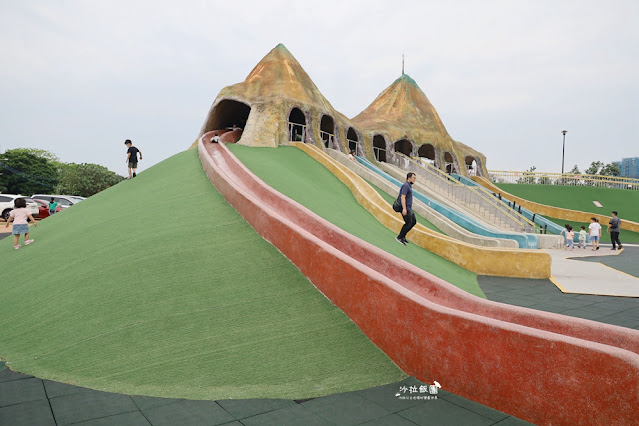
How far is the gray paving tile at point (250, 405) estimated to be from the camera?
9.44 feet

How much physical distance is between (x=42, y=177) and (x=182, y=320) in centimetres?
7076

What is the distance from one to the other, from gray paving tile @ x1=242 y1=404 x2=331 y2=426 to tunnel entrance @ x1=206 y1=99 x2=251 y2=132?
19.3 meters

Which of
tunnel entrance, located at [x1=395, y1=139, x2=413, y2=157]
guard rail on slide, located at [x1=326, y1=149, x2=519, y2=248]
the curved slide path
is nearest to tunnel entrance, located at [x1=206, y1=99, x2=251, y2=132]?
guard rail on slide, located at [x1=326, y1=149, x2=519, y2=248]

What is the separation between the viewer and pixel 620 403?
7.77ft

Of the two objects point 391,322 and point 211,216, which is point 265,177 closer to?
point 211,216

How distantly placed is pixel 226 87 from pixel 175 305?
18.5 m

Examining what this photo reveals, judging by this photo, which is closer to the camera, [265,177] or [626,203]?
[265,177]

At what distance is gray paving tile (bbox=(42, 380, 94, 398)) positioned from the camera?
3.13m

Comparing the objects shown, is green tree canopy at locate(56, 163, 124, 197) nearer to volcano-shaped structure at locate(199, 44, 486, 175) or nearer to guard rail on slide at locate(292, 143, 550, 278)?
A: volcano-shaped structure at locate(199, 44, 486, 175)

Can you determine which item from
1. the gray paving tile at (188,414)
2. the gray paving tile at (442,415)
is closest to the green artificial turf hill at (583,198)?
the gray paving tile at (442,415)

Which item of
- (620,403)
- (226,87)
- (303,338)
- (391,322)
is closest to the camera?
(620,403)

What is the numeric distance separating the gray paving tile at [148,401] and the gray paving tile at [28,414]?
56 cm

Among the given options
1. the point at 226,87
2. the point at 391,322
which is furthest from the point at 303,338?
the point at 226,87

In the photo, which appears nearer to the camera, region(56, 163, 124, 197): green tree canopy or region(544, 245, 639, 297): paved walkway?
region(544, 245, 639, 297): paved walkway
